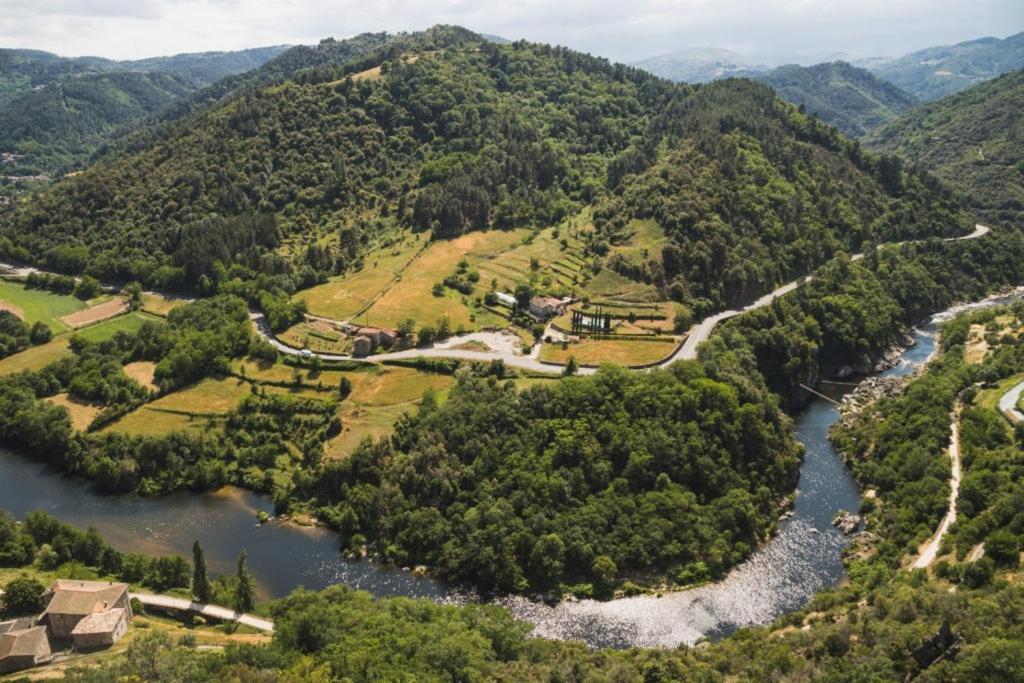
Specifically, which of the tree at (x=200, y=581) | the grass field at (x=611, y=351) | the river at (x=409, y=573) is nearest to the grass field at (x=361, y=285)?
the grass field at (x=611, y=351)

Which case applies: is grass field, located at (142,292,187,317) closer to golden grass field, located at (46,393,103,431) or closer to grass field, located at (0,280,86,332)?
grass field, located at (0,280,86,332)

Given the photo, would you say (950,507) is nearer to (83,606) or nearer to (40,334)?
(83,606)

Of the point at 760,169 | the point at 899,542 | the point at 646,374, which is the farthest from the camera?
the point at 760,169

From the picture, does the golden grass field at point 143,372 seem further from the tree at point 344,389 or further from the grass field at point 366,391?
the tree at point 344,389

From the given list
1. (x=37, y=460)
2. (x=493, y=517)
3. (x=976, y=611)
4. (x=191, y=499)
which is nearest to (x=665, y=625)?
(x=493, y=517)

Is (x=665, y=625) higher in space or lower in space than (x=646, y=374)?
lower

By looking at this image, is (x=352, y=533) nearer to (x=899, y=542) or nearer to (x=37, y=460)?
(x=37, y=460)

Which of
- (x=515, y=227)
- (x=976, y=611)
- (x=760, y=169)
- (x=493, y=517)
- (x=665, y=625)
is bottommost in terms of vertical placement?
(x=665, y=625)
